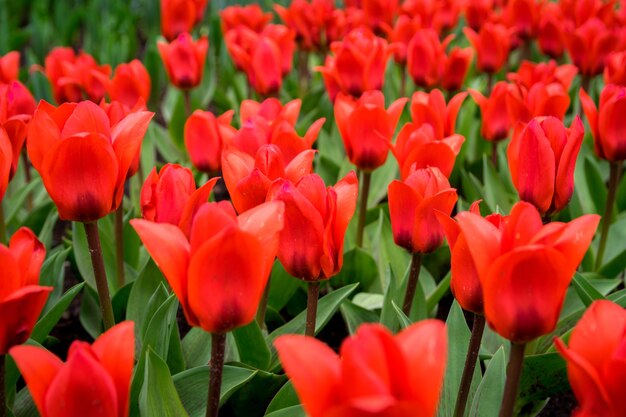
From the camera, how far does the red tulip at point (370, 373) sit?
71 cm

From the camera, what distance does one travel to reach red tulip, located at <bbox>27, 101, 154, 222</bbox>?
4.12ft

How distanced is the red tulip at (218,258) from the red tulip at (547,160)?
651mm

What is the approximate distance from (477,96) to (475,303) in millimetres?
1125

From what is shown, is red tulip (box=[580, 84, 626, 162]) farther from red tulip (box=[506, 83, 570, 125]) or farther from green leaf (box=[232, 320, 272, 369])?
green leaf (box=[232, 320, 272, 369])

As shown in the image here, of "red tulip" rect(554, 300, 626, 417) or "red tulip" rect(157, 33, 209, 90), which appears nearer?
"red tulip" rect(554, 300, 626, 417)

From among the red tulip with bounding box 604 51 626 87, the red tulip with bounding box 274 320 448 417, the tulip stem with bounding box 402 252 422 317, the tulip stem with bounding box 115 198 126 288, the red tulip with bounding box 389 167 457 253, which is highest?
the red tulip with bounding box 274 320 448 417

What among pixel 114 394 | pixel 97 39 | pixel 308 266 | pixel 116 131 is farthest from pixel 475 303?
pixel 97 39

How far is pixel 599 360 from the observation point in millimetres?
888

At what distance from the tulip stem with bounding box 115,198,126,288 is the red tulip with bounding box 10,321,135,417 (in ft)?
3.00

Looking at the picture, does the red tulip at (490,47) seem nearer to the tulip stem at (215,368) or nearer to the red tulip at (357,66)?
the red tulip at (357,66)

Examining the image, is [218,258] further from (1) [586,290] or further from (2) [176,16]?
(2) [176,16]

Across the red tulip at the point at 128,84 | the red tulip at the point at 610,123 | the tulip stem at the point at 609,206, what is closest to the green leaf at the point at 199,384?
A: the red tulip at the point at 610,123

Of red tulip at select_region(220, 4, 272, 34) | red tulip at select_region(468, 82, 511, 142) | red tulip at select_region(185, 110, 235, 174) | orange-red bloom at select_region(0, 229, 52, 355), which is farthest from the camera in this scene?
red tulip at select_region(220, 4, 272, 34)

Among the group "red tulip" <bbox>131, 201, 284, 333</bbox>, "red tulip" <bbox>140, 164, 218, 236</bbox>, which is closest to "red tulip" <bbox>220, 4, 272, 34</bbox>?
"red tulip" <bbox>140, 164, 218, 236</bbox>
